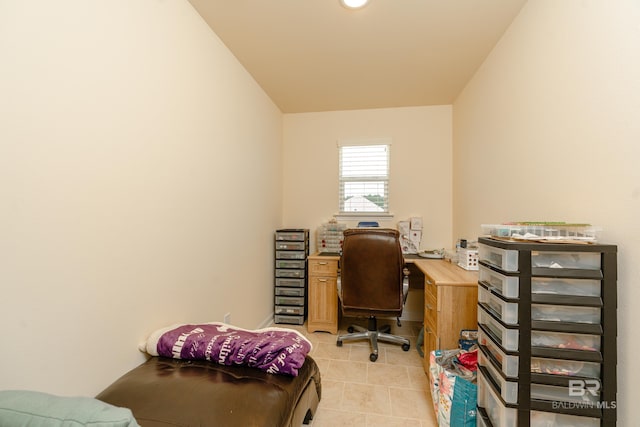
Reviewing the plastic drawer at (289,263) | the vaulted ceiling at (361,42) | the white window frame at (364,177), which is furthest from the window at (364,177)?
the plastic drawer at (289,263)

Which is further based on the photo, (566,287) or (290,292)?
(290,292)

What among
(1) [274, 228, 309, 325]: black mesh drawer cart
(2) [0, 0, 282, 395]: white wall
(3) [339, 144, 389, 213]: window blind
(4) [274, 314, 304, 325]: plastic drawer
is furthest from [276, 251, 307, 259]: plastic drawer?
(2) [0, 0, 282, 395]: white wall

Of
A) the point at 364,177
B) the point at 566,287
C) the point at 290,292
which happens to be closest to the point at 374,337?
the point at 290,292

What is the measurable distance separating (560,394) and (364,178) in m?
2.58

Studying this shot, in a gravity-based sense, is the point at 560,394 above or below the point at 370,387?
Answer: above

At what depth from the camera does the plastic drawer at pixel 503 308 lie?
110 cm

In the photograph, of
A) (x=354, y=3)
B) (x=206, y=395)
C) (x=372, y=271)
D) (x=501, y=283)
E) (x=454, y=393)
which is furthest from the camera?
(x=372, y=271)

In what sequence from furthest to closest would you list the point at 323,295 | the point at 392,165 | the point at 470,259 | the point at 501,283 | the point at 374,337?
the point at 392,165
the point at 323,295
the point at 374,337
the point at 470,259
the point at 501,283

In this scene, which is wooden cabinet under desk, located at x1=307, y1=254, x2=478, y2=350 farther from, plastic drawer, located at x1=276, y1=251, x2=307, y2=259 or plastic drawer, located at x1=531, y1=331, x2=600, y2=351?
plastic drawer, located at x1=276, y1=251, x2=307, y2=259

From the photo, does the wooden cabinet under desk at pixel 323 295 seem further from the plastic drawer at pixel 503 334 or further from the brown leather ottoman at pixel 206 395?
the plastic drawer at pixel 503 334

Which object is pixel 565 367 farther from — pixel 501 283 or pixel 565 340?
pixel 501 283

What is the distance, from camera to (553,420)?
3.62 ft

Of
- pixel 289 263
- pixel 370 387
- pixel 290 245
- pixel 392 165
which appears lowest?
pixel 370 387

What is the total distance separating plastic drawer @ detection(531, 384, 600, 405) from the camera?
105cm
